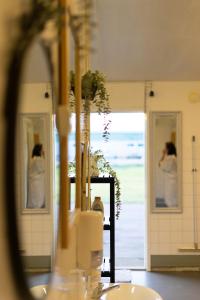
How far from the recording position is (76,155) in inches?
55.7

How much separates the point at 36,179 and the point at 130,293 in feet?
4.50

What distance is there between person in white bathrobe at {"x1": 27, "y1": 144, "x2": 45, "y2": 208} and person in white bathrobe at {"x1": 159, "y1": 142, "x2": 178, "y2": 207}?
13.9ft

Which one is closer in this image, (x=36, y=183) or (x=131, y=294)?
(x=36, y=183)

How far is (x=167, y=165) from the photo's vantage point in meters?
5.04

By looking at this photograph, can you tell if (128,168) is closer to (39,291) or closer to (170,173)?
(170,173)

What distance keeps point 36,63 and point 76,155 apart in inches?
27.9

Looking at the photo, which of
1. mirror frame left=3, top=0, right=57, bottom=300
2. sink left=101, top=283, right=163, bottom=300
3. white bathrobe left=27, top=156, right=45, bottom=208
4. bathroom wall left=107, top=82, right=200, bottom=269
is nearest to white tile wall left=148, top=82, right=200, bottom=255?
bathroom wall left=107, top=82, right=200, bottom=269

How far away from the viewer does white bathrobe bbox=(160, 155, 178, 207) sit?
5.03m

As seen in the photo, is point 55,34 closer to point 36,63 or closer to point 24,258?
point 36,63

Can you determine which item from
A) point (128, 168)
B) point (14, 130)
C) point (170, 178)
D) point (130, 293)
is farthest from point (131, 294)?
point (128, 168)

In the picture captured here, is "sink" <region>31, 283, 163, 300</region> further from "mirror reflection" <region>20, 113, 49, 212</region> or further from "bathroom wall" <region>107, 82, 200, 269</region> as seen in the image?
"bathroom wall" <region>107, 82, 200, 269</region>

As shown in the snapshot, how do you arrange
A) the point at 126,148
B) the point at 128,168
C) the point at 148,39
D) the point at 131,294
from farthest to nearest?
the point at 128,168, the point at 126,148, the point at 148,39, the point at 131,294

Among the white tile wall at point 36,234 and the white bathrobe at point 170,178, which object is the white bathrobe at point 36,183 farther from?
the white bathrobe at point 170,178

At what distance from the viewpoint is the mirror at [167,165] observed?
5023mm
